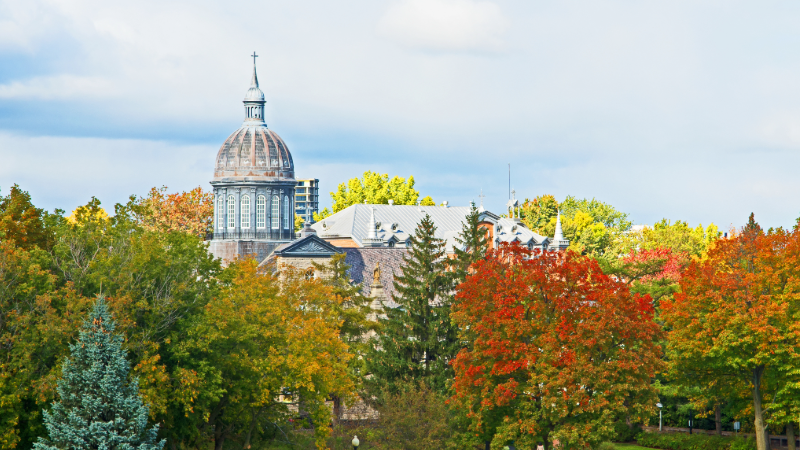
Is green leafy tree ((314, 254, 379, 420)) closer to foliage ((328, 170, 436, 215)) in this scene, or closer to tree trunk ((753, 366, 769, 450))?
tree trunk ((753, 366, 769, 450))

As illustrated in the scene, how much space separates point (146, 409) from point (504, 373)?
15175 millimetres

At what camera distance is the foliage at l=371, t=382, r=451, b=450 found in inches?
1784

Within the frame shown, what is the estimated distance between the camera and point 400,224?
104062 mm

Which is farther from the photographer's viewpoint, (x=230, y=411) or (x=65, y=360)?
Result: (x=230, y=411)

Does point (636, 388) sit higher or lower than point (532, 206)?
lower

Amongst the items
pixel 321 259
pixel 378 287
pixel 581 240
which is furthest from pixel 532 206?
pixel 378 287

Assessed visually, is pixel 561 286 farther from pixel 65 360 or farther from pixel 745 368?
pixel 65 360

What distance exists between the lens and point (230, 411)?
43.4 metres

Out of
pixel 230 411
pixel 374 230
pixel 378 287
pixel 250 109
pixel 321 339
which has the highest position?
pixel 250 109

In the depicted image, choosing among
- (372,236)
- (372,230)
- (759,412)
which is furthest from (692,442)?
(372,230)

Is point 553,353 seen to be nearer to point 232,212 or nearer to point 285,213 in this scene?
point 285,213

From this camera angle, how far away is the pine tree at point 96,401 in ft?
115

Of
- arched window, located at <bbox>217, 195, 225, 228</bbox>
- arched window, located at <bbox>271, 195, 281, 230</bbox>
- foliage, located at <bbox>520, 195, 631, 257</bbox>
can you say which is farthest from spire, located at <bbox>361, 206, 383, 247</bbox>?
foliage, located at <bbox>520, 195, 631, 257</bbox>

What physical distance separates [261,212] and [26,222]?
1727 inches
